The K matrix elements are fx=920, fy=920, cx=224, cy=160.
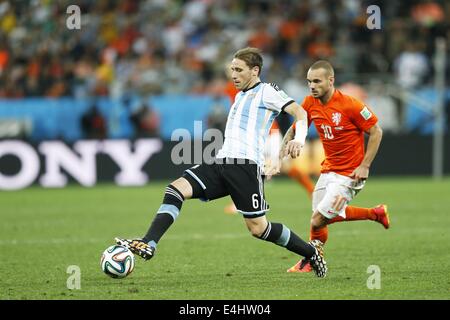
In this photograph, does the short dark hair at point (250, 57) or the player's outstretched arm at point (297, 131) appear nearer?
the player's outstretched arm at point (297, 131)

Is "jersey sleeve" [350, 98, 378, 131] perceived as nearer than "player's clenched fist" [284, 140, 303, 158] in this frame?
No

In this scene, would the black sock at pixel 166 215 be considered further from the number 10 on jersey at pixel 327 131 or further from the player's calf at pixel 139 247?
the number 10 on jersey at pixel 327 131

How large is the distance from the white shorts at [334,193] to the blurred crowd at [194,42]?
35.7 ft

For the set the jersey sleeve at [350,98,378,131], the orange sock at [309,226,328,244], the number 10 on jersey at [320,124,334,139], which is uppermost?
the jersey sleeve at [350,98,378,131]

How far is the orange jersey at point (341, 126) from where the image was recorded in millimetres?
8359

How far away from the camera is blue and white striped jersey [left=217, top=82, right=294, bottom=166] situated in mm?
7680

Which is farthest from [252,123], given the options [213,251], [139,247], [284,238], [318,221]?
[213,251]

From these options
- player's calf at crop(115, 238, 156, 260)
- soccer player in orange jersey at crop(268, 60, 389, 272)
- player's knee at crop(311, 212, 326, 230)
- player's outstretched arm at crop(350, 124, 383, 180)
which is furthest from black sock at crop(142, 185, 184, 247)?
player's outstretched arm at crop(350, 124, 383, 180)

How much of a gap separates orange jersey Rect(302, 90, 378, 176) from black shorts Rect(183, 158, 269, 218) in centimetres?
105

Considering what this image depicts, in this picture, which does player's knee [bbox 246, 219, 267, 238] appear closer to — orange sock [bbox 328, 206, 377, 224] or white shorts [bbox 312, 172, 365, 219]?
white shorts [bbox 312, 172, 365, 219]

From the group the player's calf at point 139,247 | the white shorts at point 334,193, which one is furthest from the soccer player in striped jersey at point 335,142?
the player's calf at point 139,247

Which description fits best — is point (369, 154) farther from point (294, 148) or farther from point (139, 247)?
point (139, 247)

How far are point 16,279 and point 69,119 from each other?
11.1 m

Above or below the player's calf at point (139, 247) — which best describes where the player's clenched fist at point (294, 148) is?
above
